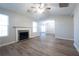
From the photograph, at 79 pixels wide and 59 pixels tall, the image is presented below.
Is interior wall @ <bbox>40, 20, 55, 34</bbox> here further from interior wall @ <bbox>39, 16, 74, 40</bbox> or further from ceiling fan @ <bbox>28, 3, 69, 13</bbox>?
ceiling fan @ <bbox>28, 3, 69, 13</bbox>

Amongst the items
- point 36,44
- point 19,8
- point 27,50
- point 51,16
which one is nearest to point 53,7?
point 51,16

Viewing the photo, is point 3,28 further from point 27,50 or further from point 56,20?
point 56,20

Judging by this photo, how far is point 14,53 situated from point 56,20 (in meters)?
1.27

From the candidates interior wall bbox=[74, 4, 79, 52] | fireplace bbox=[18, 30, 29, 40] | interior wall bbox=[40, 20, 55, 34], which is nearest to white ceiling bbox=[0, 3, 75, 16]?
interior wall bbox=[74, 4, 79, 52]

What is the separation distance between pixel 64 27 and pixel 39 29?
2.08ft

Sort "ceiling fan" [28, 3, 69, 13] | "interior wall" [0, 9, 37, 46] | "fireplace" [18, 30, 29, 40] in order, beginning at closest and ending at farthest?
"ceiling fan" [28, 3, 69, 13] → "interior wall" [0, 9, 37, 46] → "fireplace" [18, 30, 29, 40]

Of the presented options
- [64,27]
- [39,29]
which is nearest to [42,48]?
[39,29]

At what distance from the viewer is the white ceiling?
2.18m

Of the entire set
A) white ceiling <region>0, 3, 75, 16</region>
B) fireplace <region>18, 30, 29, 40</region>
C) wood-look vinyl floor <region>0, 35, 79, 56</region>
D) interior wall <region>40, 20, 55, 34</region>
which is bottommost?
wood-look vinyl floor <region>0, 35, 79, 56</region>

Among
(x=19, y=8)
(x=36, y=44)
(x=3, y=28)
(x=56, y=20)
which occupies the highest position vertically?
(x=19, y=8)

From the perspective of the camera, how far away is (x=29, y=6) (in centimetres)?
225

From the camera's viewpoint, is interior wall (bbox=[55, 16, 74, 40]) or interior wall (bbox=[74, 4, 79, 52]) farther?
interior wall (bbox=[55, 16, 74, 40])

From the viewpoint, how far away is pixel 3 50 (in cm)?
221

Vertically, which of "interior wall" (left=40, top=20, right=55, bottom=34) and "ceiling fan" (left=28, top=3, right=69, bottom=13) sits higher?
"ceiling fan" (left=28, top=3, right=69, bottom=13)
